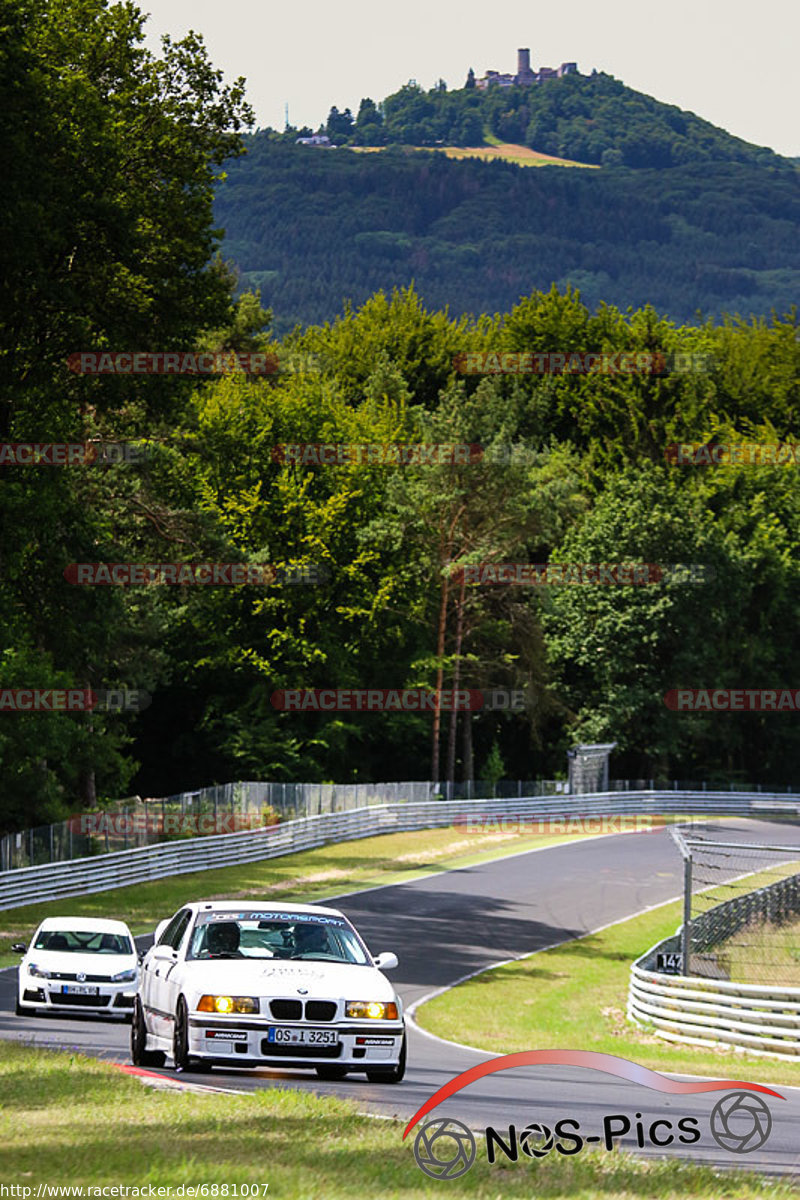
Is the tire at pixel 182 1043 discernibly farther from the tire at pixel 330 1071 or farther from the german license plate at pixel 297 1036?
the tire at pixel 330 1071

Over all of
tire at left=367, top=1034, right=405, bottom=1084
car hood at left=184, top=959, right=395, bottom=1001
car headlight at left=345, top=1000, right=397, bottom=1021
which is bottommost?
tire at left=367, top=1034, right=405, bottom=1084

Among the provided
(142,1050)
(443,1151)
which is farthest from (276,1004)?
(443,1151)

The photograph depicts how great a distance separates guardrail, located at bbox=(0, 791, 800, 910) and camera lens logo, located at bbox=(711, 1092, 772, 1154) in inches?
965

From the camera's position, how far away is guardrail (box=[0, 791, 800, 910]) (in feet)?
125

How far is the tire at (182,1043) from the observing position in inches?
492

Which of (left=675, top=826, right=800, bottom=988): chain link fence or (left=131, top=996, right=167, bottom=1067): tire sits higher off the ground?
(left=131, top=996, right=167, bottom=1067): tire

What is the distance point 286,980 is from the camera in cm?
1255

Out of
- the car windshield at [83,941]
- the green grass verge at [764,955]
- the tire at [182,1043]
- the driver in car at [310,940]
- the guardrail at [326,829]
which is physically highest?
the driver in car at [310,940]

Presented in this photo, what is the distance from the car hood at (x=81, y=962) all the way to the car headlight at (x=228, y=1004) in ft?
28.4

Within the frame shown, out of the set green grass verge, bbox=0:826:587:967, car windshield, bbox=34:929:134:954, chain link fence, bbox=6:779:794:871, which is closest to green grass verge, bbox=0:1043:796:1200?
car windshield, bbox=34:929:134:954

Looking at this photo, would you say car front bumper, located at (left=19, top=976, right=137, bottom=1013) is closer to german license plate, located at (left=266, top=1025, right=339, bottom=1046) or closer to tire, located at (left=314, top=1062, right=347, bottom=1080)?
tire, located at (left=314, top=1062, right=347, bottom=1080)

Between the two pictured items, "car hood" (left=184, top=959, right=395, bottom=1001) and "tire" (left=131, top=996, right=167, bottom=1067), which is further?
"tire" (left=131, top=996, right=167, bottom=1067)

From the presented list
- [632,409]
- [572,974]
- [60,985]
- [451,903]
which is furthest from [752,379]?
[60,985]

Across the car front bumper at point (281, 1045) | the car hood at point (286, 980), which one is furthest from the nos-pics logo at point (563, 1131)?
the car hood at point (286, 980)
